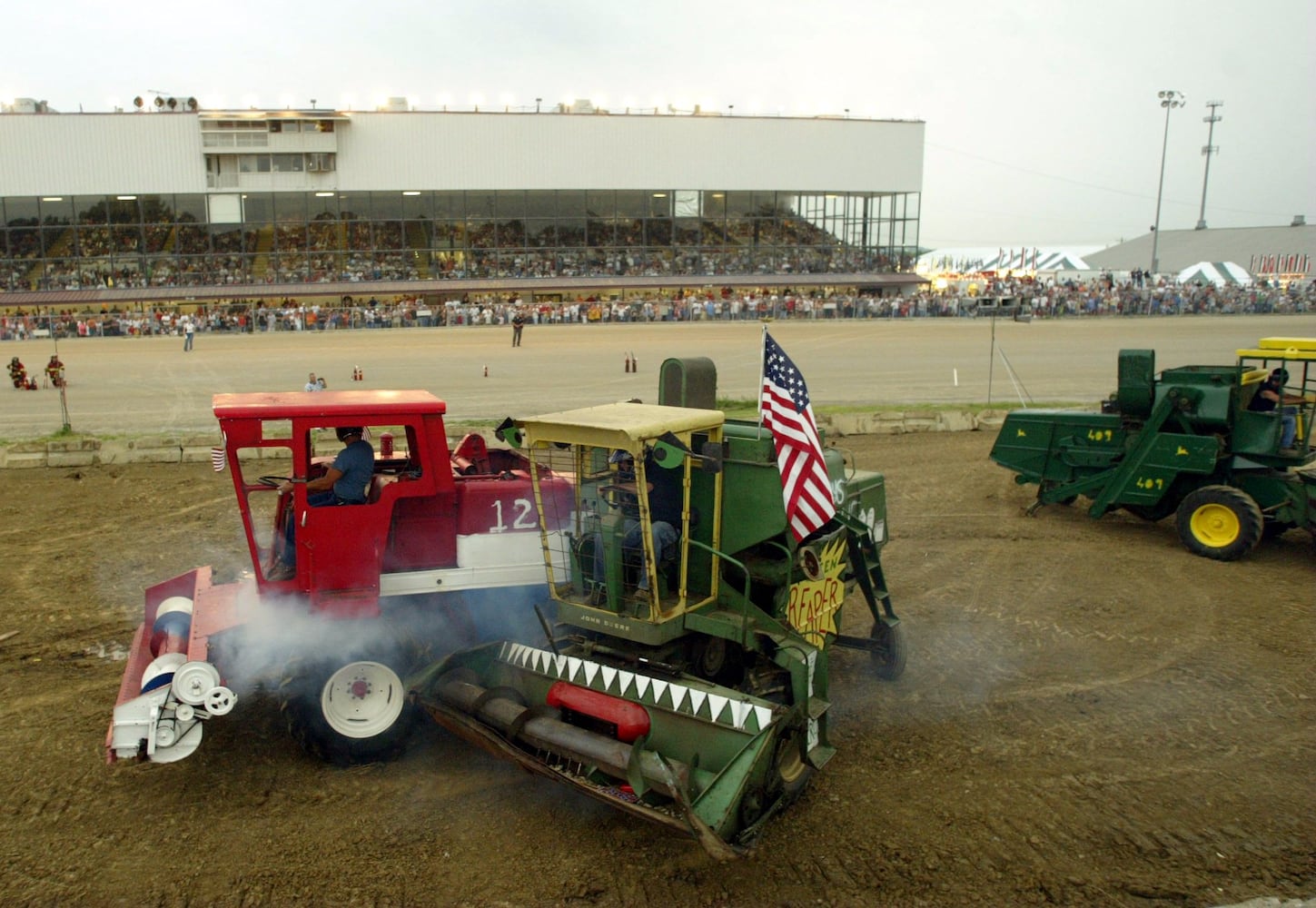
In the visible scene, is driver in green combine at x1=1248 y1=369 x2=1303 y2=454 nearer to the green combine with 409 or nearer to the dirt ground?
the green combine with 409

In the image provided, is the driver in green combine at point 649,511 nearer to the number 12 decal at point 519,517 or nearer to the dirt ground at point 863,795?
the number 12 decal at point 519,517

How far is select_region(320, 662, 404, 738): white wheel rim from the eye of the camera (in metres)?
6.17

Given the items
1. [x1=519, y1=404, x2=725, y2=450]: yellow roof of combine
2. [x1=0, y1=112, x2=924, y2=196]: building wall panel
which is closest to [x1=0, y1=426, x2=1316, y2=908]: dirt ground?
[x1=519, y1=404, x2=725, y2=450]: yellow roof of combine

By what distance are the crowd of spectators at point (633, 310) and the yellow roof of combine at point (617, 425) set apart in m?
41.1

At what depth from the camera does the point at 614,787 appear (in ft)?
17.9

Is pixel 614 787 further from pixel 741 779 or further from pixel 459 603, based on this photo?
pixel 459 603

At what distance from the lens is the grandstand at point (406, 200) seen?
55.3m

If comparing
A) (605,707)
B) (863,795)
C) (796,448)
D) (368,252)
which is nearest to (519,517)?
(605,707)

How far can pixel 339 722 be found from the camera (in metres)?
6.18

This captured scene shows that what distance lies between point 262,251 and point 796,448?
191ft

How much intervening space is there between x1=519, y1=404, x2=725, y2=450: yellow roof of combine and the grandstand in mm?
52545

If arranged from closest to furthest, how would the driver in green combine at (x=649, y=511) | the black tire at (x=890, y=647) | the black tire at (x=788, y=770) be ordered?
the black tire at (x=788, y=770) → the driver in green combine at (x=649, y=511) → the black tire at (x=890, y=647)

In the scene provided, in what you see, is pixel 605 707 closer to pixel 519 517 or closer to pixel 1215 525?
pixel 519 517

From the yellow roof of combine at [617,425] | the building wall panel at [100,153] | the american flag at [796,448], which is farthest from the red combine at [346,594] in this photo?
the building wall panel at [100,153]
